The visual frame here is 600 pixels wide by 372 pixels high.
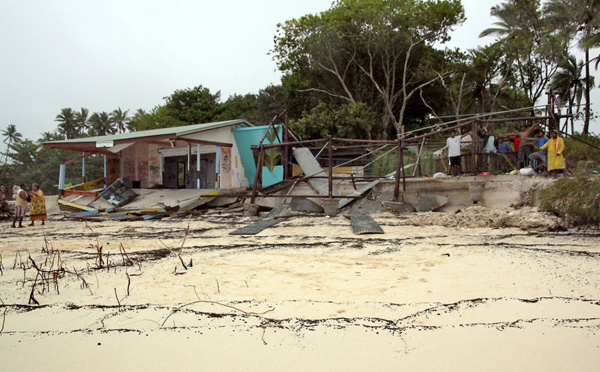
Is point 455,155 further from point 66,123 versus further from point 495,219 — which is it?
point 66,123

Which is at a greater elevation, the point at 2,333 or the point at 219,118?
the point at 219,118

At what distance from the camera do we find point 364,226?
6664 mm

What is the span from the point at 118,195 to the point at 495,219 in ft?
43.7

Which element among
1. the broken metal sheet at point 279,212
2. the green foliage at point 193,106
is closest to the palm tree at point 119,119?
the green foliage at point 193,106

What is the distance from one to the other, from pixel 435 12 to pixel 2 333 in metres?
23.3

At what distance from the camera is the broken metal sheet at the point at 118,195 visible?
1414 cm

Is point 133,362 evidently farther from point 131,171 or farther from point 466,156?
point 131,171

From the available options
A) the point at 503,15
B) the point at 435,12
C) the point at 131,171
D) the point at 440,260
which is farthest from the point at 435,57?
the point at 440,260

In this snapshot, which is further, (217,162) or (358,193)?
(217,162)

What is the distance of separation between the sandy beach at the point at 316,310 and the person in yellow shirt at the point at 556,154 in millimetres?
3456

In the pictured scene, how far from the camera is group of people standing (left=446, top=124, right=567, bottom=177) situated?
301 inches

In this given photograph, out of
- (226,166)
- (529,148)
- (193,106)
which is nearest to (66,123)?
(193,106)

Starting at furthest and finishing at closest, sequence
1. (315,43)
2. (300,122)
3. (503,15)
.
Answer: (503,15), (315,43), (300,122)

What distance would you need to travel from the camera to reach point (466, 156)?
10234mm
